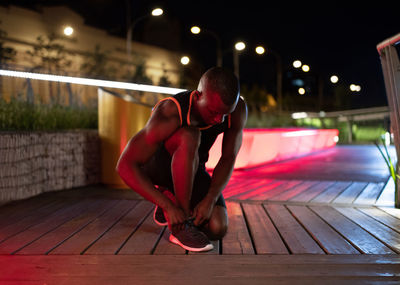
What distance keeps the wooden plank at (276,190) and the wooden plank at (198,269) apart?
2193mm

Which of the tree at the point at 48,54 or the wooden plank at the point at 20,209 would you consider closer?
the wooden plank at the point at 20,209

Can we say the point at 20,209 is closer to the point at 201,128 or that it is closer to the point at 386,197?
the point at 201,128

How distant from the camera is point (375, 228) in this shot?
11.0ft

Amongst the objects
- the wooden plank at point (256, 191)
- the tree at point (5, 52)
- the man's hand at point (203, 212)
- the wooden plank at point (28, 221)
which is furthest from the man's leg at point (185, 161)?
the tree at point (5, 52)

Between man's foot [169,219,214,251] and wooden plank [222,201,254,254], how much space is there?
0.42ft

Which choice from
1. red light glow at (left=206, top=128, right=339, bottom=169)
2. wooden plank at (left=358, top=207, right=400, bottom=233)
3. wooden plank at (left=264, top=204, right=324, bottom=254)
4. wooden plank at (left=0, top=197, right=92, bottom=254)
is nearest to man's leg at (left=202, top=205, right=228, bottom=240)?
wooden plank at (left=264, top=204, right=324, bottom=254)

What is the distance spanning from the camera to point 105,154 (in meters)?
5.60

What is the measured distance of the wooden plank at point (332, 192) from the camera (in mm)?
4605

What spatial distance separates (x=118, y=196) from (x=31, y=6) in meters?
26.8

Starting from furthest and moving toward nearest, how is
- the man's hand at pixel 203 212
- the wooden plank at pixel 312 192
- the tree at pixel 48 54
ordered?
the tree at pixel 48 54, the wooden plank at pixel 312 192, the man's hand at pixel 203 212

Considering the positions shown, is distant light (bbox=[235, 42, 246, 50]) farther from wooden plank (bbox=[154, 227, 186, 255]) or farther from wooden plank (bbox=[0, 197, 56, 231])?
wooden plank (bbox=[154, 227, 186, 255])

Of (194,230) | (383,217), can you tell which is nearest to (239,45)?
(383,217)

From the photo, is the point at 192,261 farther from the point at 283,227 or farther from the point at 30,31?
the point at 30,31

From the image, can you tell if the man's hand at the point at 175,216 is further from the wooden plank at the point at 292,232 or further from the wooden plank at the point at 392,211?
the wooden plank at the point at 392,211
